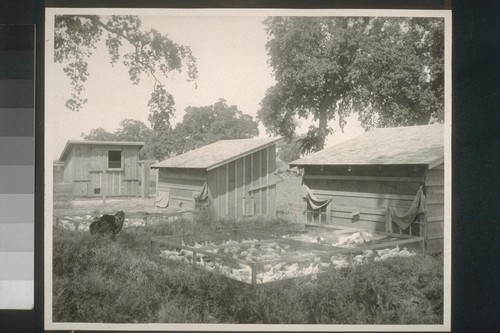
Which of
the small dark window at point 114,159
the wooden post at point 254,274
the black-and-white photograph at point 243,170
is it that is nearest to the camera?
the wooden post at point 254,274

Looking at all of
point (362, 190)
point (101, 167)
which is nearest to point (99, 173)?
point (101, 167)

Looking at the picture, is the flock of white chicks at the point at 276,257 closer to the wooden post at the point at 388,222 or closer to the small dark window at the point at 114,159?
the wooden post at the point at 388,222

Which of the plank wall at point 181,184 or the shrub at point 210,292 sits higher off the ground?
the plank wall at point 181,184

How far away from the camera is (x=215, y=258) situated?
3021 mm

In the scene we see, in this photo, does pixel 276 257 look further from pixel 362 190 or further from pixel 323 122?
pixel 323 122

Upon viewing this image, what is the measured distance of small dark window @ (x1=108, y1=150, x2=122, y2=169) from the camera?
3074 millimetres

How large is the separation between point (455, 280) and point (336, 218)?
906 millimetres

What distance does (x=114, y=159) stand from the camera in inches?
122

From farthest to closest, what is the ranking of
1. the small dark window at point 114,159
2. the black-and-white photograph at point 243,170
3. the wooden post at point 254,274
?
the small dark window at point 114,159 → the black-and-white photograph at point 243,170 → the wooden post at point 254,274

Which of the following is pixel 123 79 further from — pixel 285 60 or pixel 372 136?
pixel 372 136

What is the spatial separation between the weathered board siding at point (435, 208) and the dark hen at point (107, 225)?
2101 mm

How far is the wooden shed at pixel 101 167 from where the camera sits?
3.01m

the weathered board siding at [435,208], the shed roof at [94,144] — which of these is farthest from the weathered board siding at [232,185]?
the weathered board siding at [435,208]

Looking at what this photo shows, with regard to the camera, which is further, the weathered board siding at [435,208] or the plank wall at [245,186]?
the plank wall at [245,186]
